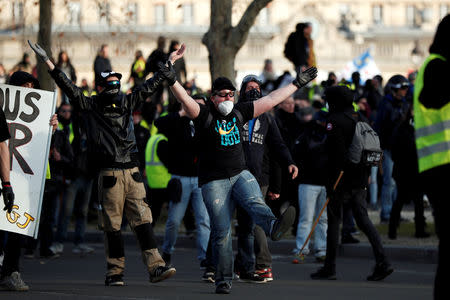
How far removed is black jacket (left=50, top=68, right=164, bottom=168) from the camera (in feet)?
38.7

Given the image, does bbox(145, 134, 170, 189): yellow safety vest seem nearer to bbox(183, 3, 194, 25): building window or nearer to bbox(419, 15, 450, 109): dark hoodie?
bbox(419, 15, 450, 109): dark hoodie

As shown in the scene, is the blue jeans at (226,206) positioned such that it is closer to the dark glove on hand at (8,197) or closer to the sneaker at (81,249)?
the dark glove on hand at (8,197)

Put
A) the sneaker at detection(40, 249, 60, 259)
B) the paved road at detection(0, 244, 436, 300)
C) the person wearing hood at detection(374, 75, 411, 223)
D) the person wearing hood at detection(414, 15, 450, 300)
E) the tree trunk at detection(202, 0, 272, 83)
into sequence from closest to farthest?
the person wearing hood at detection(414, 15, 450, 300), the paved road at detection(0, 244, 436, 300), the sneaker at detection(40, 249, 60, 259), the person wearing hood at detection(374, 75, 411, 223), the tree trunk at detection(202, 0, 272, 83)

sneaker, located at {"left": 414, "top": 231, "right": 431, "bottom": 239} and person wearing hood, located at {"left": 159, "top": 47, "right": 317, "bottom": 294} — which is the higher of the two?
person wearing hood, located at {"left": 159, "top": 47, "right": 317, "bottom": 294}

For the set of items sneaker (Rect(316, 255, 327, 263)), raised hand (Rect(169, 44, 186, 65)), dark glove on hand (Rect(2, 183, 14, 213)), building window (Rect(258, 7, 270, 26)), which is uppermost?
building window (Rect(258, 7, 270, 26))

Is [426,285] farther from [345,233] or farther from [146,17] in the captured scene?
[146,17]

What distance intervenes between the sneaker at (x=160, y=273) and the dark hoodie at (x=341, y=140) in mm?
2256

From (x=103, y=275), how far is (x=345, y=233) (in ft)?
12.2

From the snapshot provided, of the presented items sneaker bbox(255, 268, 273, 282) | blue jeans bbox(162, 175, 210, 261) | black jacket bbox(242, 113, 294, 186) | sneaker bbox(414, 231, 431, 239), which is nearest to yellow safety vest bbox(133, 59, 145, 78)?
sneaker bbox(414, 231, 431, 239)

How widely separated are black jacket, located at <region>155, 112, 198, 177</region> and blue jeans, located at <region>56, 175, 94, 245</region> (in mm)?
3198

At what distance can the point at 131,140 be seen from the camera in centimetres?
1195

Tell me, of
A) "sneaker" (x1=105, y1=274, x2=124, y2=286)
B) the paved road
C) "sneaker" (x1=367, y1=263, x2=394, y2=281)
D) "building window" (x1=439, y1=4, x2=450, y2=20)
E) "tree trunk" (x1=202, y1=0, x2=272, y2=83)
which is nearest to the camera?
the paved road

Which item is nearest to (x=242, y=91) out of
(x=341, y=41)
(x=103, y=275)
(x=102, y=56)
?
(x=103, y=275)

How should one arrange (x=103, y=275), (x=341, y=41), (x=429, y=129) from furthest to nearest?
1. (x=341, y=41)
2. (x=103, y=275)
3. (x=429, y=129)
